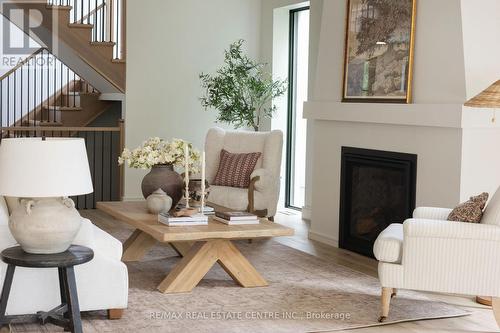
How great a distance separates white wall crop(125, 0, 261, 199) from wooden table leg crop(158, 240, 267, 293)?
409 centimetres

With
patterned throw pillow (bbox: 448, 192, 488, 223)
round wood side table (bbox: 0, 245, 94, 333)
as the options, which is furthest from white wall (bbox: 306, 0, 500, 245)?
round wood side table (bbox: 0, 245, 94, 333)

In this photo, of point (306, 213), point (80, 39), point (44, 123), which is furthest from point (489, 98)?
point (44, 123)

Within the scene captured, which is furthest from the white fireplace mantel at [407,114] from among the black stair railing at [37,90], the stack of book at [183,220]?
the black stair railing at [37,90]

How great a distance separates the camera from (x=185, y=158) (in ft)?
18.3

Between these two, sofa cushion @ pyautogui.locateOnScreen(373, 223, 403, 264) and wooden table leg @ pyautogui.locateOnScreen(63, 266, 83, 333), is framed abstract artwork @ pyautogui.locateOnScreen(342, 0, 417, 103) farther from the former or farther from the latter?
wooden table leg @ pyautogui.locateOnScreen(63, 266, 83, 333)

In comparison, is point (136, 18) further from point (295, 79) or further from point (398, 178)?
point (398, 178)

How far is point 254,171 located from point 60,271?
3414 mm

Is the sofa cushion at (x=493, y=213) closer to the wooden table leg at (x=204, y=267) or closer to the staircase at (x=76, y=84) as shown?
the wooden table leg at (x=204, y=267)

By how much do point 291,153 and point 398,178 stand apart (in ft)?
10.7

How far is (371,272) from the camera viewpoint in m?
6.00

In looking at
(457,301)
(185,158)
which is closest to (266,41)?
(185,158)

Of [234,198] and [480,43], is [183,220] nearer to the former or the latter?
[234,198]

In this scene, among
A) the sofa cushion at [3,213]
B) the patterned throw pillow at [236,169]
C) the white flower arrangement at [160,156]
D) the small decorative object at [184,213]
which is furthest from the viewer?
the patterned throw pillow at [236,169]

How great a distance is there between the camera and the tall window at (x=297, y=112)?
9.31 metres
